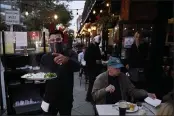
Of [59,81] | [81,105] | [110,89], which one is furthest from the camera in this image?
[81,105]

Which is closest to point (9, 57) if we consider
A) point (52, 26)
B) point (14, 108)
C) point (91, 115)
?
point (14, 108)

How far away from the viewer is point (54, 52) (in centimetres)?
348

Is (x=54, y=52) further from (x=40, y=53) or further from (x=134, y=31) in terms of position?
(x=134, y=31)

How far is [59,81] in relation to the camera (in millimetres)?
3344

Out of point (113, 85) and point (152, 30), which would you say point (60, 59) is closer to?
point (113, 85)

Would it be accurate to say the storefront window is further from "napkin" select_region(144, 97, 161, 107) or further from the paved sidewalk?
"napkin" select_region(144, 97, 161, 107)

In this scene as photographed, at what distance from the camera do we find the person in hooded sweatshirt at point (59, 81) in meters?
3.31

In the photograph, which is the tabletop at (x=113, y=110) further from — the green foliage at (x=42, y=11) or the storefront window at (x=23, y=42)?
the green foliage at (x=42, y=11)

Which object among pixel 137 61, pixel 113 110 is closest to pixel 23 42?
pixel 137 61

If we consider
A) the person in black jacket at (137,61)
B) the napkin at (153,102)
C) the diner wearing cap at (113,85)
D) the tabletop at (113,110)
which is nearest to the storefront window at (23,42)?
the person in black jacket at (137,61)

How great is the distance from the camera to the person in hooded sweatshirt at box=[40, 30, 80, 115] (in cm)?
331

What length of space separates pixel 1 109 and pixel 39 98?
3.03 feet

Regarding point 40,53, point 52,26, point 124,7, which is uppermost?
point 124,7

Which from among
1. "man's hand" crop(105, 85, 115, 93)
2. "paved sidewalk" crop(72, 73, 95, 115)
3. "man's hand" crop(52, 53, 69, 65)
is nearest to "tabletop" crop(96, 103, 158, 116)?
"man's hand" crop(105, 85, 115, 93)
